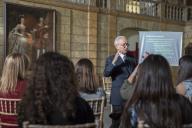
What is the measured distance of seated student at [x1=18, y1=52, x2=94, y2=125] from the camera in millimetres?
2545

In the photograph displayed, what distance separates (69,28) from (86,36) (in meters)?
0.80

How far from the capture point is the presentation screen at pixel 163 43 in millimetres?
5219

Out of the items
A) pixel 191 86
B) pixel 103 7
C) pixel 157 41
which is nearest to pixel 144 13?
pixel 103 7

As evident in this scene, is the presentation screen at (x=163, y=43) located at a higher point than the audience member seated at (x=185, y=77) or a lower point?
higher

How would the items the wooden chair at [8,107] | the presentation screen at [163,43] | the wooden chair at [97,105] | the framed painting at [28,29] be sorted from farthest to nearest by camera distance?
the framed painting at [28,29] → the presentation screen at [163,43] → the wooden chair at [97,105] → the wooden chair at [8,107]

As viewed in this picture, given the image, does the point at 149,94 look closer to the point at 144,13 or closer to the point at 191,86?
the point at 191,86

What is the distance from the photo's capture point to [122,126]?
2580mm

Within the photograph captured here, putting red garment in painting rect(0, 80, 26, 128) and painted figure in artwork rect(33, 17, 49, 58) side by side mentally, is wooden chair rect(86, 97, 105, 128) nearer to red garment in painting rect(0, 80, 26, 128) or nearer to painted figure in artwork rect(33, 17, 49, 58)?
red garment in painting rect(0, 80, 26, 128)

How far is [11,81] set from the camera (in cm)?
361

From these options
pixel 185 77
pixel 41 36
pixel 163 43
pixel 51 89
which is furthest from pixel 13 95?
pixel 41 36

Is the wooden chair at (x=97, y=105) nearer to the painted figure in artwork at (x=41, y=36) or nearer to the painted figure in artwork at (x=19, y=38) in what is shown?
the painted figure in artwork at (x=19, y=38)

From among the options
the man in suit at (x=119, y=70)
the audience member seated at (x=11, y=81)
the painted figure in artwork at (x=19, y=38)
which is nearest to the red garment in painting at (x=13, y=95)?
the audience member seated at (x=11, y=81)

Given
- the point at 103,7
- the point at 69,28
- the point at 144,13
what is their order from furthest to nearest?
the point at 144,13
the point at 103,7
the point at 69,28

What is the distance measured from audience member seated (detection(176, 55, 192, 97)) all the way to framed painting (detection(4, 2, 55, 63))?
27.5 ft
